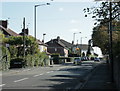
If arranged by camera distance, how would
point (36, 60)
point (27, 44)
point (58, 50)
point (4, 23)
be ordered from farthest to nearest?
point (58, 50)
point (4, 23)
point (27, 44)
point (36, 60)

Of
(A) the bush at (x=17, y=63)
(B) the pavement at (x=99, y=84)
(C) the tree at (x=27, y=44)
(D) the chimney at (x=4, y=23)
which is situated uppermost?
(D) the chimney at (x=4, y=23)

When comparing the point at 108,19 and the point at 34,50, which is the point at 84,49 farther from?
the point at 108,19

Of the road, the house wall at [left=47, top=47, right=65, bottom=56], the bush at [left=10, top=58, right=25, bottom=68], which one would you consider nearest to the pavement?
the road

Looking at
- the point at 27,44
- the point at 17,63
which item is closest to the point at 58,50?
the point at 27,44

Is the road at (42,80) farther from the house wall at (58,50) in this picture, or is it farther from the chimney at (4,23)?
the house wall at (58,50)

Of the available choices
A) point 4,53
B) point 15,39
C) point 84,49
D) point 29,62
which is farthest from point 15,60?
point 84,49

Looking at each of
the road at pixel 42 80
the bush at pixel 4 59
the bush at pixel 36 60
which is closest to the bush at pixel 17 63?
the bush at pixel 36 60

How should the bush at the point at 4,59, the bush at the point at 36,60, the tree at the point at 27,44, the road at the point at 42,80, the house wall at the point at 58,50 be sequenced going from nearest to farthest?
the road at the point at 42,80 → the bush at the point at 4,59 → the bush at the point at 36,60 → the tree at the point at 27,44 → the house wall at the point at 58,50

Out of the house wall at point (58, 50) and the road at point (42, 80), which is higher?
the house wall at point (58, 50)

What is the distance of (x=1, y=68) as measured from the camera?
32188 mm

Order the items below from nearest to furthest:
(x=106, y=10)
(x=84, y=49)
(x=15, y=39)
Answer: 1. (x=106, y=10)
2. (x=15, y=39)
3. (x=84, y=49)

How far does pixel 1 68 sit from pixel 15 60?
7.84 m

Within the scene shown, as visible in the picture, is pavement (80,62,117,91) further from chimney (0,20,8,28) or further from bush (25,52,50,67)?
chimney (0,20,8,28)

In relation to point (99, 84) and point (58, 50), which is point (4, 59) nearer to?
point (99, 84)
